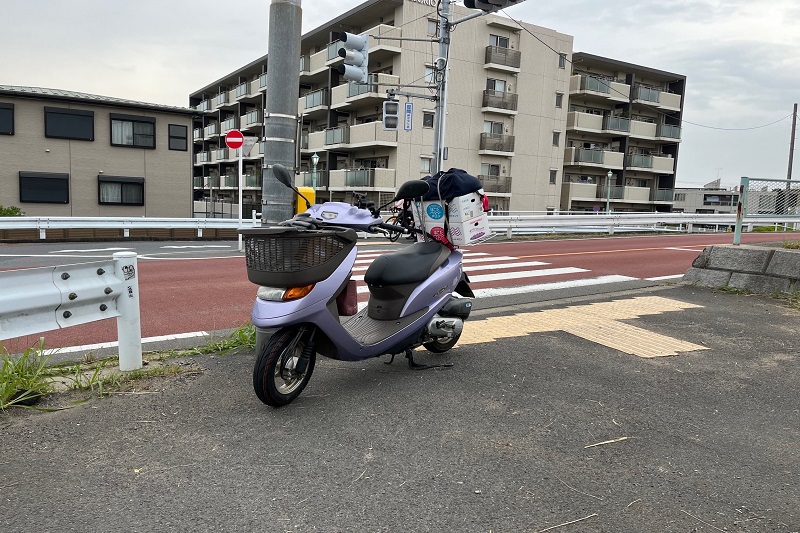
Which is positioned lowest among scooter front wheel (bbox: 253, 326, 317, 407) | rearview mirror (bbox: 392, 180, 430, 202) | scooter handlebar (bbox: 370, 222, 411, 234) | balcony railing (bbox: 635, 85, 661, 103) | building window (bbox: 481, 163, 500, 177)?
scooter front wheel (bbox: 253, 326, 317, 407)

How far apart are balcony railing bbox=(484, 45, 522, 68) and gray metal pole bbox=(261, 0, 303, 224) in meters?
31.7

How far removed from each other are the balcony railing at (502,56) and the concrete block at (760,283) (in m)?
28.9

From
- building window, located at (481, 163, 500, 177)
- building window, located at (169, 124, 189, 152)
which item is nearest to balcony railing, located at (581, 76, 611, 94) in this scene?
building window, located at (481, 163, 500, 177)

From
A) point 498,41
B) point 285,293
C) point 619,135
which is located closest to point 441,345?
A: point 285,293

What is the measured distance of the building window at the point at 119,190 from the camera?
26.9 metres

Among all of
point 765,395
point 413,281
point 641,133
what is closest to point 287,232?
point 413,281

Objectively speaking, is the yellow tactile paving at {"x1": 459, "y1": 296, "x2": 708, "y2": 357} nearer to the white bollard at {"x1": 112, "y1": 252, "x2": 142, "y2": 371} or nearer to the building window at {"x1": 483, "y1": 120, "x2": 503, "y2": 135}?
the white bollard at {"x1": 112, "y1": 252, "x2": 142, "y2": 371}

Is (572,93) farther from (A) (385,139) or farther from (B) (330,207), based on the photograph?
(B) (330,207)

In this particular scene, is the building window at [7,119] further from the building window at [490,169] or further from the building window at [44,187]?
the building window at [490,169]

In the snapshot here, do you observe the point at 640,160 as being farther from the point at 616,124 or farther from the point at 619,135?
the point at 616,124

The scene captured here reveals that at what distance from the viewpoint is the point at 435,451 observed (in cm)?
321

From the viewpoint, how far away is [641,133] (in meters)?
43.5

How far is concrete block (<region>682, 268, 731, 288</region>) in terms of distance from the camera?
858 centimetres

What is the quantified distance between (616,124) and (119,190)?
33.8 m
